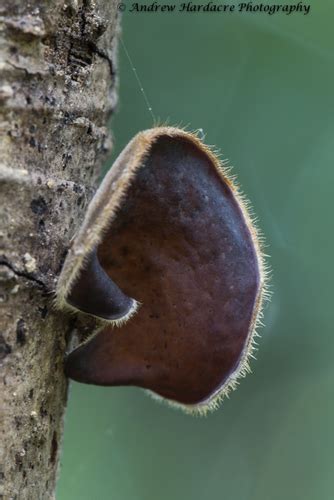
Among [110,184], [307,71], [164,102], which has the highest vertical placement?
[110,184]

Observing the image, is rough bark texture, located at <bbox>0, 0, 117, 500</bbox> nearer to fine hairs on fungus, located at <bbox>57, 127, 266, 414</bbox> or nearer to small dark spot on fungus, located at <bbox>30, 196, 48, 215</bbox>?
small dark spot on fungus, located at <bbox>30, 196, 48, 215</bbox>

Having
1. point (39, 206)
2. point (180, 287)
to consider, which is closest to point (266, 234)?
point (180, 287)


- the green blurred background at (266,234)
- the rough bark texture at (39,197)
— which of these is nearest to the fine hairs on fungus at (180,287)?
the rough bark texture at (39,197)

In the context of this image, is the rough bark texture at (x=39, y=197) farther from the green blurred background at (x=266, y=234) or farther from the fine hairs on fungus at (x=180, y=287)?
the green blurred background at (x=266, y=234)

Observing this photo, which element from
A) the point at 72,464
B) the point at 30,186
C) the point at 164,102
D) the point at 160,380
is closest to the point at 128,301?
the point at 160,380

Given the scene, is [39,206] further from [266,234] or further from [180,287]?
[266,234]

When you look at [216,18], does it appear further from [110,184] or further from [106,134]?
[110,184]
